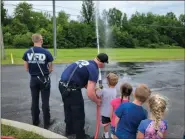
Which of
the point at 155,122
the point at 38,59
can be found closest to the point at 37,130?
the point at 38,59

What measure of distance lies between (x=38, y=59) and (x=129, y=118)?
261cm

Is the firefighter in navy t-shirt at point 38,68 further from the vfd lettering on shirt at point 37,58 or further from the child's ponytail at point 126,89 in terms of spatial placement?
the child's ponytail at point 126,89

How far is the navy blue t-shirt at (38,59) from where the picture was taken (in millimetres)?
6055

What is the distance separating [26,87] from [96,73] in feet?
21.7

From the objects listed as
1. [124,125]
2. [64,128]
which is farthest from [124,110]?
[64,128]

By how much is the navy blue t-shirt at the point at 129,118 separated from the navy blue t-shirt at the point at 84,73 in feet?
3.17

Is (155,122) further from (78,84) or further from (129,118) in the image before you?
(78,84)

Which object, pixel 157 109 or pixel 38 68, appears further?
pixel 38 68

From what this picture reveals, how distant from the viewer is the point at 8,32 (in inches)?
2015

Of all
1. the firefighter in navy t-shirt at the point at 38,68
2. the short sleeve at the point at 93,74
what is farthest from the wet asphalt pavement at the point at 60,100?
the short sleeve at the point at 93,74

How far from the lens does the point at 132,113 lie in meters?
4.01

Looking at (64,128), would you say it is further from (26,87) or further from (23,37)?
(23,37)

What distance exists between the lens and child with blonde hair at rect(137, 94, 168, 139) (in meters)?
3.59

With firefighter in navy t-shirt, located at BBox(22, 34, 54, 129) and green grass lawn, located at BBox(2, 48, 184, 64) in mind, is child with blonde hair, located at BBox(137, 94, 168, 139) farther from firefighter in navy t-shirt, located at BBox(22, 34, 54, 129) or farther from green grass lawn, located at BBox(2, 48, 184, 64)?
green grass lawn, located at BBox(2, 48, 184, 64)
